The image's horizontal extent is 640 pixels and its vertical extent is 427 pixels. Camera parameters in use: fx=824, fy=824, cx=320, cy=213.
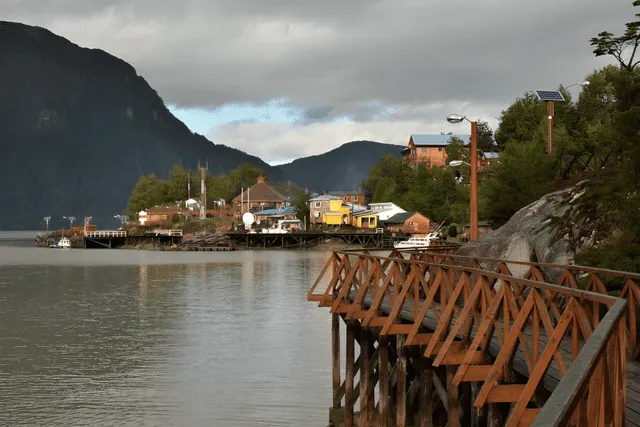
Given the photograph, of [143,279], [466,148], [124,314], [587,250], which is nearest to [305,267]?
[143,279]

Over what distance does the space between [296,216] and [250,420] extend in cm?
15696

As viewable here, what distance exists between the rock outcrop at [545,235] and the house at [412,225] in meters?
105

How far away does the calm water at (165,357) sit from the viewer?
930 inches

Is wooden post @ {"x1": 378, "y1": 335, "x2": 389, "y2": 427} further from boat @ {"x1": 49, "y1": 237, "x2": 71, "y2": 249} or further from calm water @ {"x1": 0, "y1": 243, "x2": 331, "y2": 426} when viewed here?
boat @ {"x1": 49, "y1": 237, "x2": 71, "y2": 249}

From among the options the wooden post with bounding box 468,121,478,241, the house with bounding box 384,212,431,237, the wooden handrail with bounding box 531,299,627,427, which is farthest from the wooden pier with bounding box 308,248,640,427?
the house with bounding box 384,212,431,237

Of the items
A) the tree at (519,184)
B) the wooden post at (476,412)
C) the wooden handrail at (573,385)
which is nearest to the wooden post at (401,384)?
the wooden post at (476,412)

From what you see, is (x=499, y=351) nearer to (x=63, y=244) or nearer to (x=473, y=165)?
(x=473, y=165)

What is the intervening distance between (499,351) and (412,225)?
124m

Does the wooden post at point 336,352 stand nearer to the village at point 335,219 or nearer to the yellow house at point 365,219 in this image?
the village at point 335,219

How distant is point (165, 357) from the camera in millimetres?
32969

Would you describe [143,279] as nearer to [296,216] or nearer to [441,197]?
[441,197]

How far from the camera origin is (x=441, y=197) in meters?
142

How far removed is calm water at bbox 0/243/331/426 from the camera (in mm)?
23609

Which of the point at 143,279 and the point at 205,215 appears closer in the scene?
the point at 143,279
